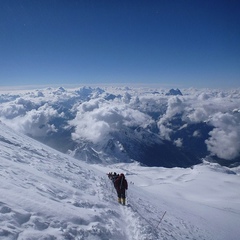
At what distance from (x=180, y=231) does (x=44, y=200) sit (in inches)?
439

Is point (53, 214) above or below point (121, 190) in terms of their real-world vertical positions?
above

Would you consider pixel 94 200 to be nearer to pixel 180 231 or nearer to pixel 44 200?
pixel 44 200

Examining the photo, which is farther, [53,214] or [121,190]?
[121,190]

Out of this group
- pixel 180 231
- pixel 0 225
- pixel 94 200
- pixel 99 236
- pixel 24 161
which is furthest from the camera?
pixel 24 161

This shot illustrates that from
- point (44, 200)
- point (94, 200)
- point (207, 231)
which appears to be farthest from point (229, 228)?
point (44, 200)

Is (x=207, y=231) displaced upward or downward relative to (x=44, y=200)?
downward

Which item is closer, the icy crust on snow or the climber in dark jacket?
the icy crust on snow

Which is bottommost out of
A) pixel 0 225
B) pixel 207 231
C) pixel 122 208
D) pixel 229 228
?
pixel 229 228

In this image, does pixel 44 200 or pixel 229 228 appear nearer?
pixel 44 200

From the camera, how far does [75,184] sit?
1830cm

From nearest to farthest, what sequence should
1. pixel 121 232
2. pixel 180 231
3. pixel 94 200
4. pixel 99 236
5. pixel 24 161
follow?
pixel 99 236, pixel 121 232, pixel 94 200, pixel 180 231, pixel 24 161

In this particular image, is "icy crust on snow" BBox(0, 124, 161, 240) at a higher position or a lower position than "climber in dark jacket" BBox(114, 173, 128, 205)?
higher

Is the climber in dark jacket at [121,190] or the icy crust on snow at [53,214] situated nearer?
the icy crust on snow at [53,214]

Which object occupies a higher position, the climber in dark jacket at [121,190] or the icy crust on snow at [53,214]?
the icy crust on snow at [53,214]
